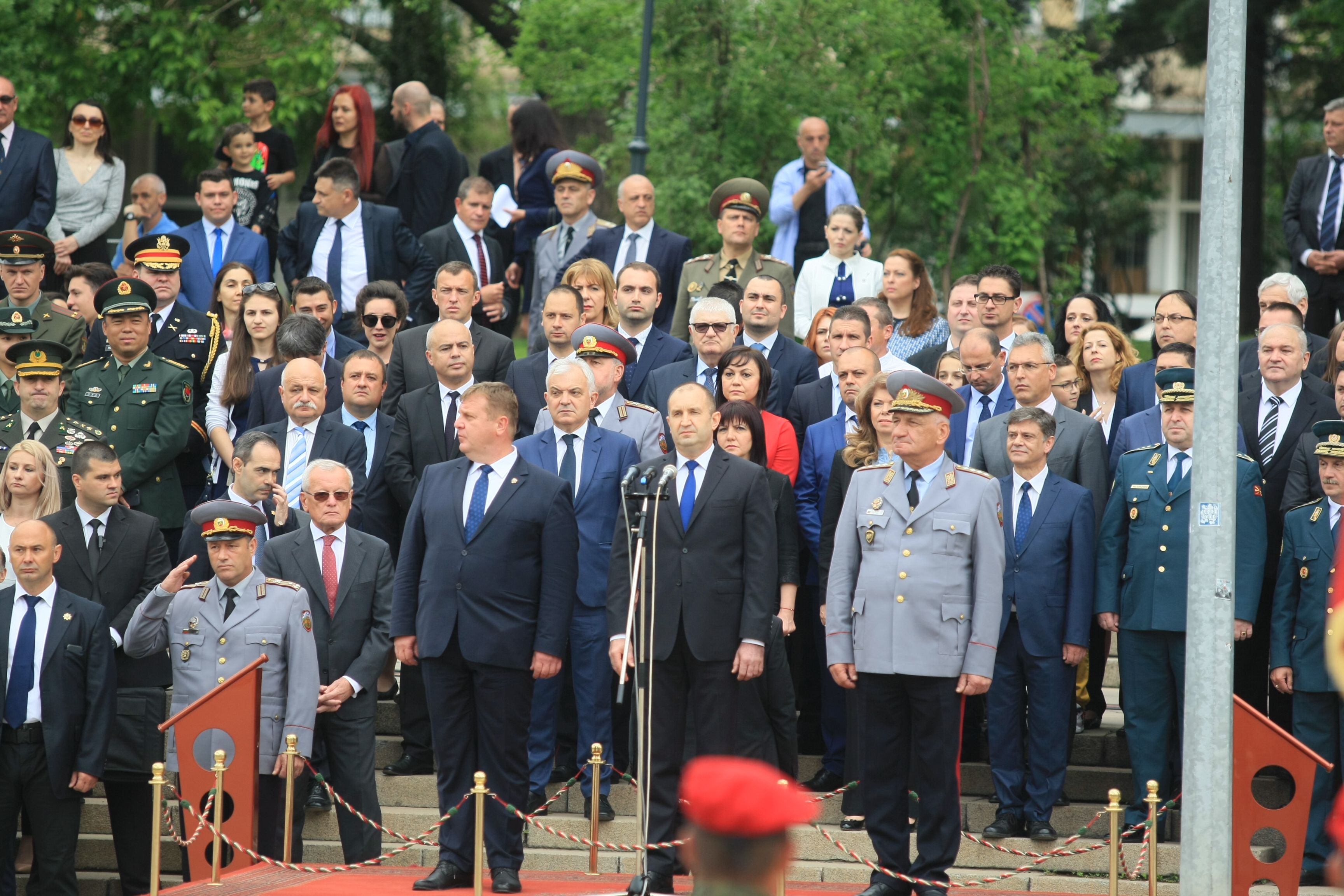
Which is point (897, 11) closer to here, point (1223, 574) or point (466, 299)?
point (466, 299)

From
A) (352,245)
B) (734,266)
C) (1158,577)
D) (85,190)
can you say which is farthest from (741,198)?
(85,190)

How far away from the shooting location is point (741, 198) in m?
11.8

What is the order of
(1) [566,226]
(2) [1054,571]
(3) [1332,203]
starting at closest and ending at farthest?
1. (2) [1054,571]
2. (1) [566,226]
3. (3) [1332,203]

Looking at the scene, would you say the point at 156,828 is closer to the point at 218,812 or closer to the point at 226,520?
the point at 218,812

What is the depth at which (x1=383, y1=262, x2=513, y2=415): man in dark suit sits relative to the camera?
10664 mm

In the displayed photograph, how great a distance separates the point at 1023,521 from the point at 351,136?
7191 millimetres

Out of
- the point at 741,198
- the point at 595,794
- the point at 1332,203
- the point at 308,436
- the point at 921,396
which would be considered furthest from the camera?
the point at 1332,203

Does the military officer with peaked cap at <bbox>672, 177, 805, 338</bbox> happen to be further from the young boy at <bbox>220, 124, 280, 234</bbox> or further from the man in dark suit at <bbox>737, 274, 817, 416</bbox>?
the young boy at <bbox>220, 124, 280, 234</bbox>

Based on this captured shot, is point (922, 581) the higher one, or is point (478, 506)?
point (478, 506)

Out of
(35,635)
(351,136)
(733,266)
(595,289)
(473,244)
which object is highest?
(351,136)

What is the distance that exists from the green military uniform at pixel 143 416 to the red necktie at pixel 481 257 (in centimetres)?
285

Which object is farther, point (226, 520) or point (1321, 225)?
point (1321, 225)

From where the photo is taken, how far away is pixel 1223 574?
692 centimetres

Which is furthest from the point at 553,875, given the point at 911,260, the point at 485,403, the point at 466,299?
the point at 911,260
